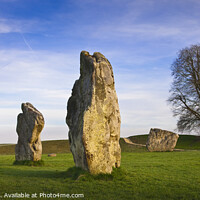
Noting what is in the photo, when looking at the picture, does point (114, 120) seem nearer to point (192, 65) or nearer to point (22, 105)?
point (22, 105)

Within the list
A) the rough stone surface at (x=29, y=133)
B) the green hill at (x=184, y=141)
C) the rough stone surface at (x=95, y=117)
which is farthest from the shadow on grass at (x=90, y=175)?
the green hill at (x=184, y=141)

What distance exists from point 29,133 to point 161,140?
16506mm

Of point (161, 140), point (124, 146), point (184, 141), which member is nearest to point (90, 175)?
point (161, 140)

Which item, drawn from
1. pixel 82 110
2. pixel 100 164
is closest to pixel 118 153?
pixel 100 164

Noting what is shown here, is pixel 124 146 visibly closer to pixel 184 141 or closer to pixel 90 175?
pixel 184 141

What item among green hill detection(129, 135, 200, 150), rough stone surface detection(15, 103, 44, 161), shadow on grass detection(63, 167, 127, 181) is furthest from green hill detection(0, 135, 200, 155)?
shadow on grass detection(63, 167, 127, 181)

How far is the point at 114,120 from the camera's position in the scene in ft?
34.3

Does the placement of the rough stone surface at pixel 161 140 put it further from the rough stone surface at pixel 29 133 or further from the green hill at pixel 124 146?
the rough stone surface at pixel 29 133

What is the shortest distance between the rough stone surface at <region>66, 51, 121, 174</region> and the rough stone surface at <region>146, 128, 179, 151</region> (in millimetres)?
19045

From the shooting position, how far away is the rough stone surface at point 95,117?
373 inches

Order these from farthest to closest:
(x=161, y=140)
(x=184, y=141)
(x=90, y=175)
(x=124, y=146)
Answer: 1. (x=184, y=141)
2. (x=124, y=146)
3. (x=161, y=140)
4. (x=90, y=175)

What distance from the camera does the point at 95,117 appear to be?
970 centimetres

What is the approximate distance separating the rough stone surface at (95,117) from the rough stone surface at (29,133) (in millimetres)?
6124

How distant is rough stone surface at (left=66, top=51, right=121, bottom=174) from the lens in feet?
31.1
